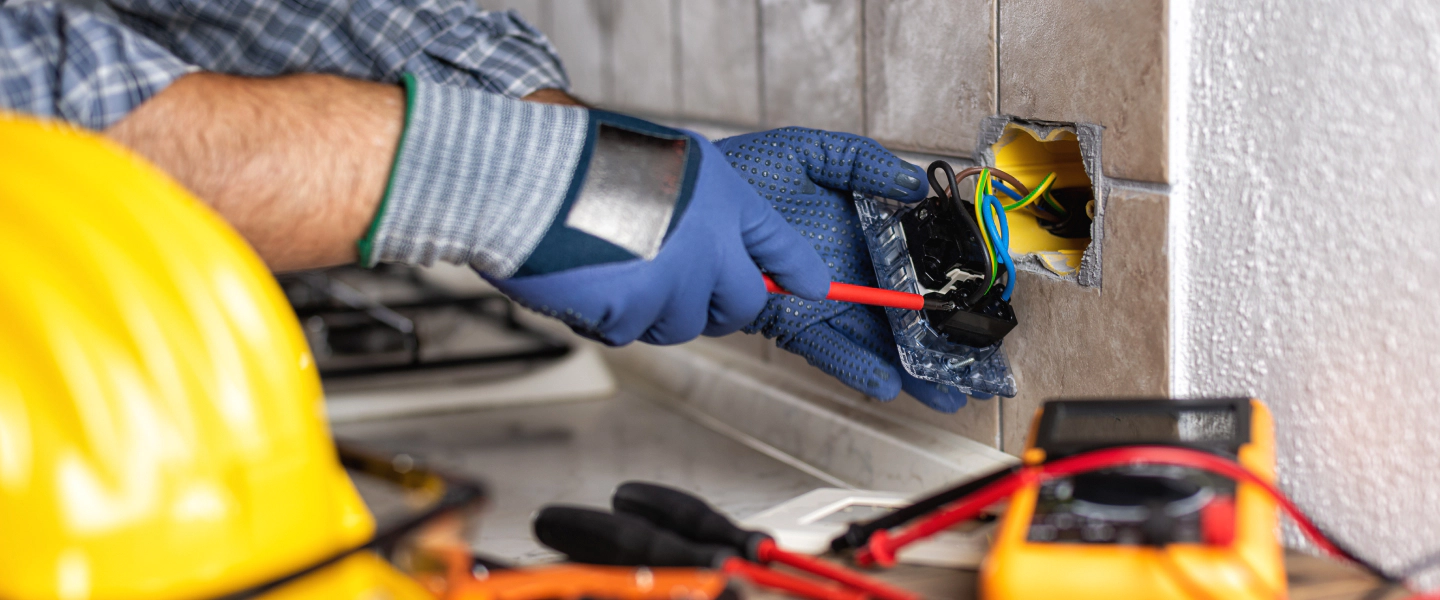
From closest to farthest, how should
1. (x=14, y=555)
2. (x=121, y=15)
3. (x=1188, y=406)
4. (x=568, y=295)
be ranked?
(x=14, y=555), (x=1188, y=406), (x=568, y=295), (x=121, y=15)

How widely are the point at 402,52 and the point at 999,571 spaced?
0.64 m

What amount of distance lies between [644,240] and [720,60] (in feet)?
1.70

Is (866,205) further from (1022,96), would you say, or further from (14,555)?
(14,555)

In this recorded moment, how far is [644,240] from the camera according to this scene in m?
0.59

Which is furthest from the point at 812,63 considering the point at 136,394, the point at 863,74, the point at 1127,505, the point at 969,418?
the point at 136,394

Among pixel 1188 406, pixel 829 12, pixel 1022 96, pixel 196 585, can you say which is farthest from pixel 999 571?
pixel 829 12

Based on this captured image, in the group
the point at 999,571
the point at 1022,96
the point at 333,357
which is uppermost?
the point at 1022,96

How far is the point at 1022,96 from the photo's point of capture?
691 millimetres

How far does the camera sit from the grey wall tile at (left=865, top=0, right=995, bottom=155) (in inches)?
28.6

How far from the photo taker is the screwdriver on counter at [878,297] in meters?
0.68

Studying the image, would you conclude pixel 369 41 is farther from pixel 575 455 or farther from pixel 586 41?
pixel 586 41

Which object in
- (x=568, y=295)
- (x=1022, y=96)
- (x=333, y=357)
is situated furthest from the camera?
(x=333, y=357)

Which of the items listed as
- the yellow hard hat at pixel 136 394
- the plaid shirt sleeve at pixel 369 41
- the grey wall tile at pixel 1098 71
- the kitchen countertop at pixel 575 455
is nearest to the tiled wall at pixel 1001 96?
the grey wall tile at pixel 1098 71

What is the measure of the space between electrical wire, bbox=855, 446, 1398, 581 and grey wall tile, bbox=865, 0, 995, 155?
1.13 ft
